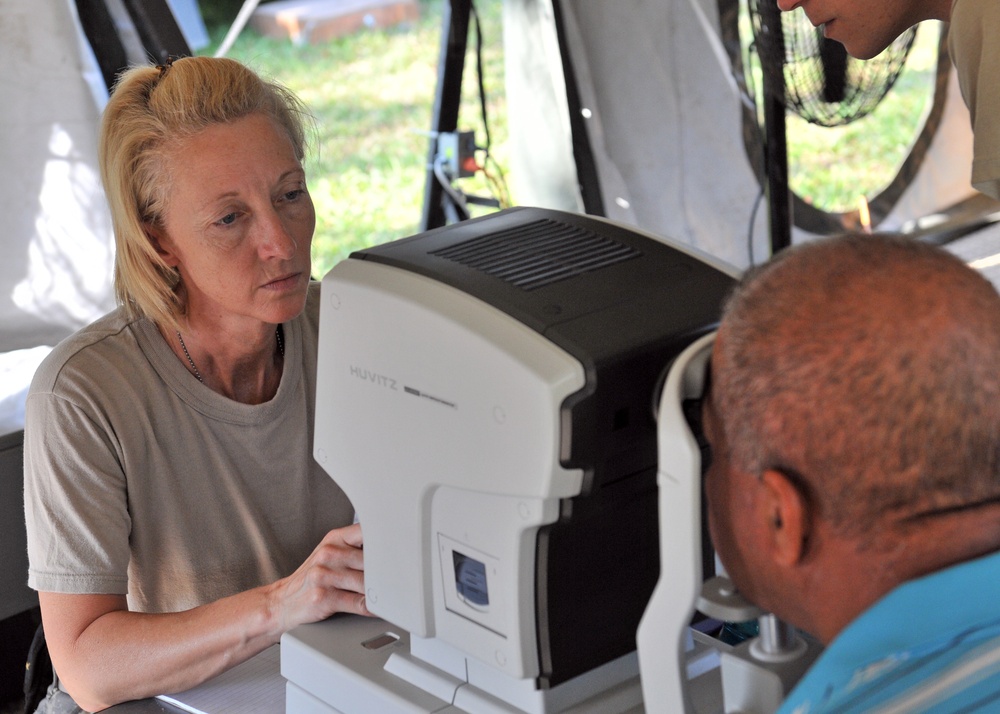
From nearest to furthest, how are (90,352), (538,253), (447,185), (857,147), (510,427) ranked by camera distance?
(510,427), (538,253), (90,352), (447,185), (857,147)

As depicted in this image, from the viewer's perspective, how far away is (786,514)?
676 mm

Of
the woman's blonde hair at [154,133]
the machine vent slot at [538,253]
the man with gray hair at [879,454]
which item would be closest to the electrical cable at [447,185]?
the woman's blonde hair at [154,133]

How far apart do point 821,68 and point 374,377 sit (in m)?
1.94

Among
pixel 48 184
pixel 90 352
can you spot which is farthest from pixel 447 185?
pixel 90 352

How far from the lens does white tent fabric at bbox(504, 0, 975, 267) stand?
369cm

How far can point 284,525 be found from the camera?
1.50 meters

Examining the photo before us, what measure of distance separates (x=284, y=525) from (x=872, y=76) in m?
1.85

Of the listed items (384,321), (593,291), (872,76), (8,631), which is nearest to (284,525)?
(384,321)

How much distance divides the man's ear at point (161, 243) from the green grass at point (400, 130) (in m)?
3.25

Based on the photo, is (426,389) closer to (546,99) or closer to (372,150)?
(546,99)

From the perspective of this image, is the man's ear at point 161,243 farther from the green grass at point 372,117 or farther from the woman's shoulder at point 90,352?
the green grass at point 372,117

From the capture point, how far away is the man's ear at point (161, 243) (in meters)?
1.45

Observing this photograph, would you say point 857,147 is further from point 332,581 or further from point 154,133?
point 332,581

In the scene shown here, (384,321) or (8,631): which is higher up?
(384,321)
